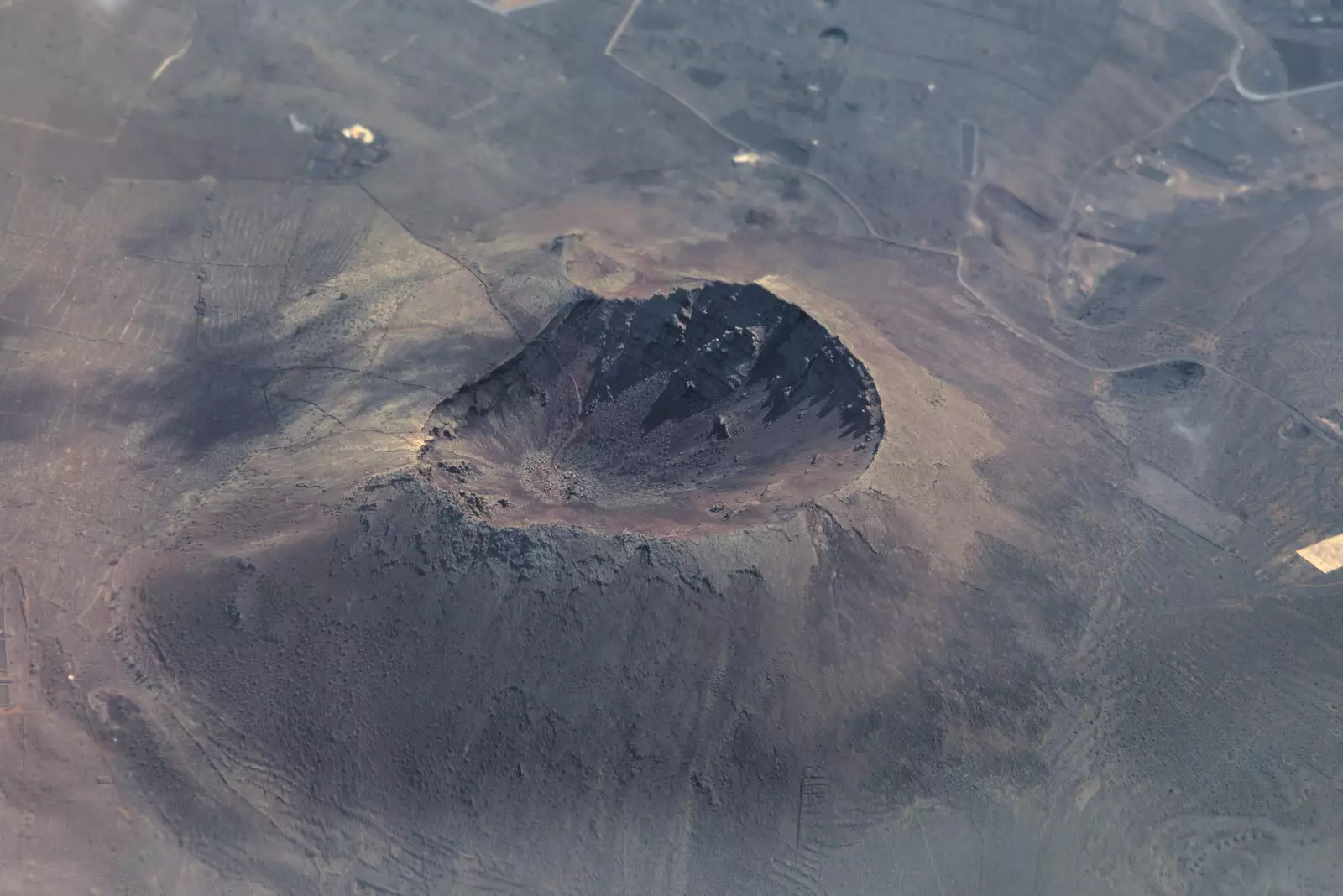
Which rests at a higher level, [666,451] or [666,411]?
[666,411]

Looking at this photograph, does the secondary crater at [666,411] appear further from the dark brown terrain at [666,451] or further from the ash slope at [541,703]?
the ash slope at [541,703]

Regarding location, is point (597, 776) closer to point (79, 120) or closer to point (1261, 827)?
point (1261, 827)

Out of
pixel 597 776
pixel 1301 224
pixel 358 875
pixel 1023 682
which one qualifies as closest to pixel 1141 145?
pixel 1301 224

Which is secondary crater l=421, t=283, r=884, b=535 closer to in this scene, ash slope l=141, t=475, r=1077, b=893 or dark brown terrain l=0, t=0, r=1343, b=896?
dark brown terrain l=0, t=0, r=1343, b=896

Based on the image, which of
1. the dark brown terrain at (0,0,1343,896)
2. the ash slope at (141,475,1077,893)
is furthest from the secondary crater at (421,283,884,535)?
the ash slope at (141,475,1077,893)

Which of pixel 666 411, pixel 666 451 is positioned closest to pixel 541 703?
pixel 666 451

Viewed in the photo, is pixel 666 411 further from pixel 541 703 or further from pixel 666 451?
pixel 541 703

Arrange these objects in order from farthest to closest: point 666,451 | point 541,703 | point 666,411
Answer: point 666,411 < point 666,451 < point 541,703
